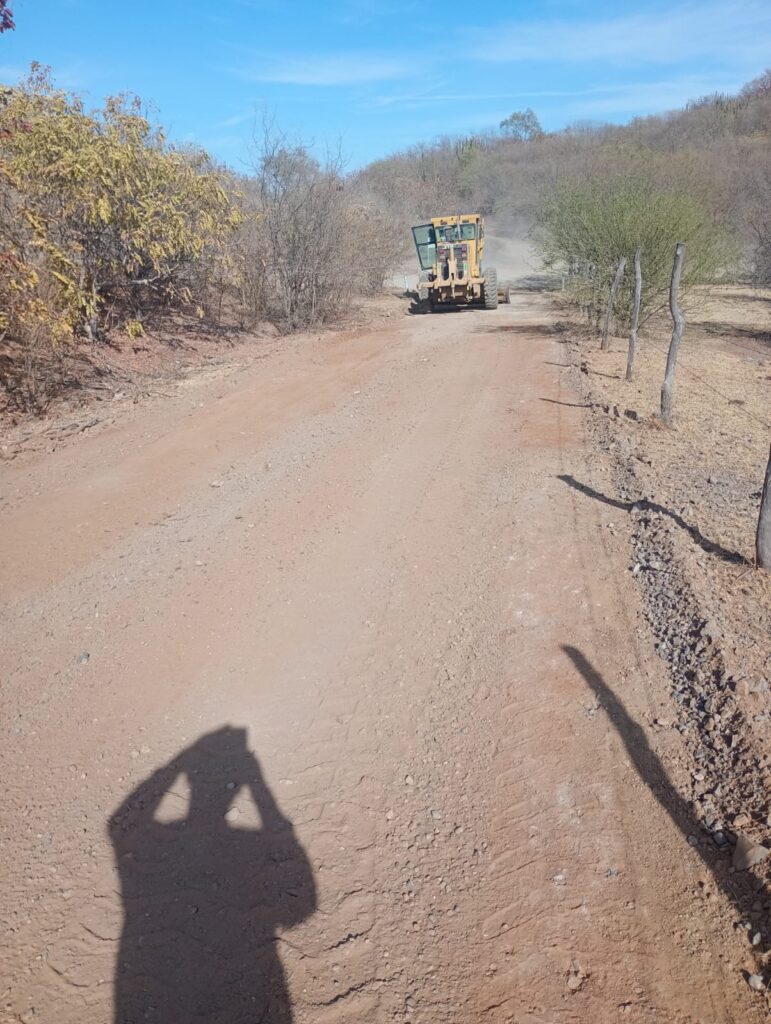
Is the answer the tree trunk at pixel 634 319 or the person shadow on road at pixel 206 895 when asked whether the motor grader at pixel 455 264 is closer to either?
the tree trunk at pixel 634 319

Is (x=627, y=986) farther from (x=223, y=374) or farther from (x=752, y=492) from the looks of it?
(x=223, y=374)

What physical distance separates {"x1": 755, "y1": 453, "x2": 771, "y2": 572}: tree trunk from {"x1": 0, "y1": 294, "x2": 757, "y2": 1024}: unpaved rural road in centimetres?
89

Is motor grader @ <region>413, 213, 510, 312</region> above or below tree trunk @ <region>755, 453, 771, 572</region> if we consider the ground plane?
above

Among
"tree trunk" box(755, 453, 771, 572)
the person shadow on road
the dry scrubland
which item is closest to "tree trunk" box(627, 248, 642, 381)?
the dry scrubland

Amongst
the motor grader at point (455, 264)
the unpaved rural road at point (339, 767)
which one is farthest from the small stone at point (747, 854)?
the motor grader at point (455, 264)

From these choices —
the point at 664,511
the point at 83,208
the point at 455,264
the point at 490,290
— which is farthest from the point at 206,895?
the point at 490,290

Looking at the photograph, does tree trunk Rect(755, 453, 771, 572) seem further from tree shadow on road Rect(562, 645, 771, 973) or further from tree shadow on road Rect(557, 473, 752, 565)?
tree shadow on road Rect(562, 645, 771, 973)

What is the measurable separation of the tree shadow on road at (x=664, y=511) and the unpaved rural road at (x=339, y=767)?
153 millimetres

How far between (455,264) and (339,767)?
18.5 m

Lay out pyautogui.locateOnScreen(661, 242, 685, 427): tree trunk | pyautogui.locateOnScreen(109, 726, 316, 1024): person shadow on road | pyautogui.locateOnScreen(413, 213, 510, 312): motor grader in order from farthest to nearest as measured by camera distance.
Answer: pyautogui.locateOnScreen(413, 213, 510, 312): motor grader → pyautogui.locateOnScreen(661, 242, 685, 427): tree trunk → pyautogui.locateOnScreen(109, 726, 316, 1024): person shadow on road

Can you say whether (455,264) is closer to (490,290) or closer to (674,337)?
(490,290)

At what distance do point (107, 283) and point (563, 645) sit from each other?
11.3 metres

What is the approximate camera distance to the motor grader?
19297 millimetres

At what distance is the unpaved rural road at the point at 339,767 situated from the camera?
2273 mm
